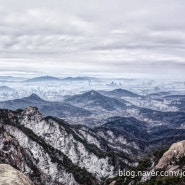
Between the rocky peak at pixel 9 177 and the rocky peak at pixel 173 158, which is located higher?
the rocky peak at pixel 9 177

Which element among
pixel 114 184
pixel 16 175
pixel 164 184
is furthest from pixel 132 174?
pixel 16 175

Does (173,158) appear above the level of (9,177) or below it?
below

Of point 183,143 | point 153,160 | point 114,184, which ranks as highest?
point 183,143

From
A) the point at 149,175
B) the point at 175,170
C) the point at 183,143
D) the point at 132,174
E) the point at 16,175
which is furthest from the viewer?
the point at 132,174

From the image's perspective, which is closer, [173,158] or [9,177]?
[9,177]

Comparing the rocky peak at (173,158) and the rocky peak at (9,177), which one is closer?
the rocky peak at (9,177)

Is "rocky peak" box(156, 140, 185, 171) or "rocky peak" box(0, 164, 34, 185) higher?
"rocky peak" box(0, 164, 34, 185)

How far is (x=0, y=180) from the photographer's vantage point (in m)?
92.2

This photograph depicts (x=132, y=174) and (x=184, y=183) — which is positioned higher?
(x=184, y=183)

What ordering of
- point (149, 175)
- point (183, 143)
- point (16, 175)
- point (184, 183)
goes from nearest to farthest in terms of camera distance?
point (16, 175), point (184, 183), point (149, 175), point (183, 143)

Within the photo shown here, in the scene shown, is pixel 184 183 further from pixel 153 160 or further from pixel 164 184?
pixel 153 160

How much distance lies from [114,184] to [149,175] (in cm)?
3040

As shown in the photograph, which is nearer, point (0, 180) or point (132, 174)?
point (0, 180)

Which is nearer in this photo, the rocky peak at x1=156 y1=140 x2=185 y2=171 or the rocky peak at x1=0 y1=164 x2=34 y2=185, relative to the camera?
the rocky peak at x1=0 y1=164 x2=34 y2=185
